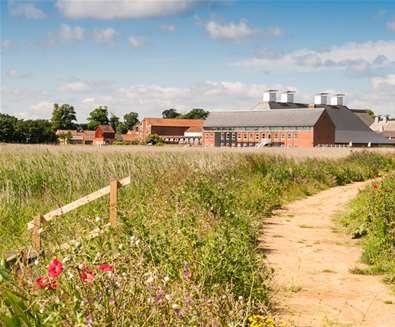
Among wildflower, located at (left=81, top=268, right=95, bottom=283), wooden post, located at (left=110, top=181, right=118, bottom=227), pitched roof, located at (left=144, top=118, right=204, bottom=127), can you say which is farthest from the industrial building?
wildflower, located at (left=81, top=268, right=95, bottom=283)

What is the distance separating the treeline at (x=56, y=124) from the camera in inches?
3666

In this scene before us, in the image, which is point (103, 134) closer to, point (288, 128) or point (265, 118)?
point (265, 118)

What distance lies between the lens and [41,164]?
1477cm

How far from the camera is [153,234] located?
Answer: 22.4 ft

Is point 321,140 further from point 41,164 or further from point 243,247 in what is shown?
point 243,247

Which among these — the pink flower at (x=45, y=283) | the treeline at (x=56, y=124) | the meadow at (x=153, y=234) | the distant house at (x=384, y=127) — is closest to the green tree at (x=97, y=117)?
the treeline at (x=56, y=124)

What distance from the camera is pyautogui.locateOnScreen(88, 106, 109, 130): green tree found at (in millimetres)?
137000

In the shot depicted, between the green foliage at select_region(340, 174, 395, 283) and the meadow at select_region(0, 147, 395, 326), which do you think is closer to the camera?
the meadow at select_region(0, 147, 395, 326)

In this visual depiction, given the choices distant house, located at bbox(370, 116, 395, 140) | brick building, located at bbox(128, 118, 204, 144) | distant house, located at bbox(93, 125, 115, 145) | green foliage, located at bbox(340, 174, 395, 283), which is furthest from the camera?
brick building, located at bbox(128, 118, 204, 144)

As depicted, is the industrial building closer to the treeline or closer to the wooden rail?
the treeline

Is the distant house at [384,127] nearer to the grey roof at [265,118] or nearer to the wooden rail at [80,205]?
the grey roof at [265,118]

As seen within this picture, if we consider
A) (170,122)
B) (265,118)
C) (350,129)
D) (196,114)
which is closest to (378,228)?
(265,118)

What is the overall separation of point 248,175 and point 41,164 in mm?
7492

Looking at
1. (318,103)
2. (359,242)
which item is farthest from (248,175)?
(318,103)
